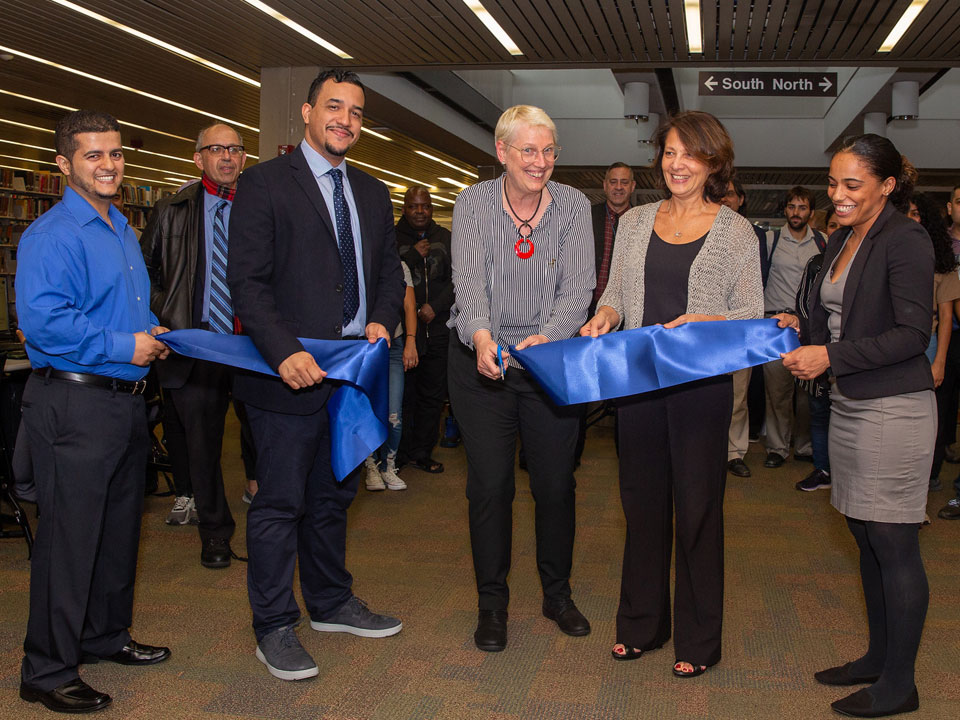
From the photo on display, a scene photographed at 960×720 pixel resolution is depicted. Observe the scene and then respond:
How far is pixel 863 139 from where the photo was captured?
260 cm

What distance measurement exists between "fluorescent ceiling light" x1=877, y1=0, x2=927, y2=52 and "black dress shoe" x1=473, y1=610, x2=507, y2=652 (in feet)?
19.8

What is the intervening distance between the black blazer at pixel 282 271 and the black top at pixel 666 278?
1.02 meters

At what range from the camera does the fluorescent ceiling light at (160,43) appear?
7.52 meters

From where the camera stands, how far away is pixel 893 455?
2.54 metres

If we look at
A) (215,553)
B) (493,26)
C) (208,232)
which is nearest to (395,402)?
(215,553)

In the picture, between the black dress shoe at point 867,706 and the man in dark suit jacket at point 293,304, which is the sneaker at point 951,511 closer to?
the black dress shoe at point 867,706

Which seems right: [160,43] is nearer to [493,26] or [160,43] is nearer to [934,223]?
[493,26]

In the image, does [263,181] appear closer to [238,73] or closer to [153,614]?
[153,614]

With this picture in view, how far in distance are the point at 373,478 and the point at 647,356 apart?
320 centimetres

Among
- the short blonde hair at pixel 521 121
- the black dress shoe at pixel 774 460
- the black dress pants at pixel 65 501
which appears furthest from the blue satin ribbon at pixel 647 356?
the black dress shoe at pixel 774 460

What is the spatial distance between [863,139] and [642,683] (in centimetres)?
182

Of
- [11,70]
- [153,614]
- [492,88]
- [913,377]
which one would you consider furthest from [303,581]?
[492,88]

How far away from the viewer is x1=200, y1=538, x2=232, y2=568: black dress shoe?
4.07 meters

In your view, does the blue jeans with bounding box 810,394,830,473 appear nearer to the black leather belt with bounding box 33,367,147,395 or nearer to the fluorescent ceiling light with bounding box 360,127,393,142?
the black leather belt with bounding box 33,367,147,395
